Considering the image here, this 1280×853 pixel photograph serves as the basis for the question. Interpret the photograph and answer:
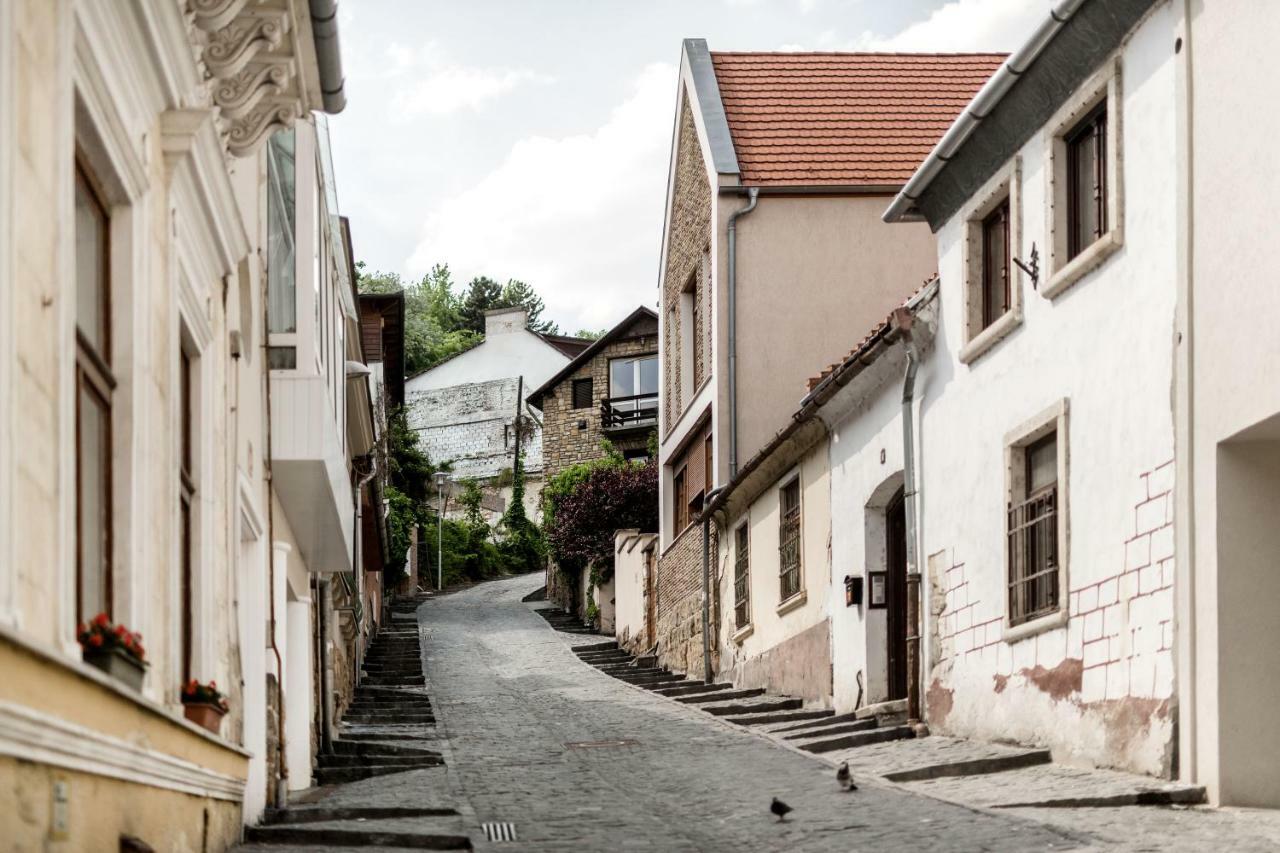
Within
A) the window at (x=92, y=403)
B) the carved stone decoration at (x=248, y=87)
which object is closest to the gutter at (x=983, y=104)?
the carved stone decoration at (x=248, y=87)

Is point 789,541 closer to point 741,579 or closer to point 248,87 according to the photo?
point 741,579

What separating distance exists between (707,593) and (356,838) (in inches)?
689

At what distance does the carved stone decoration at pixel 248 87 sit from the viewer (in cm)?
896

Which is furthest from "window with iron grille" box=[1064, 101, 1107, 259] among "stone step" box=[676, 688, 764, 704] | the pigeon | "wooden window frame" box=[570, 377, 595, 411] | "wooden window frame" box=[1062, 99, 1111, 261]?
"wooden window frame" box=[570, 377, 595, 411]

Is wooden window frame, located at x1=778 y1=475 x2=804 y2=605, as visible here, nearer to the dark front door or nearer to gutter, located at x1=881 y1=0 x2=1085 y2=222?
the dark front door

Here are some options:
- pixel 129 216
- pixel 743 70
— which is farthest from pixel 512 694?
pixel 129 216

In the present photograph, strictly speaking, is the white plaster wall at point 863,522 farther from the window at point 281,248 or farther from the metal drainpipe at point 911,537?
the window at point 281,248

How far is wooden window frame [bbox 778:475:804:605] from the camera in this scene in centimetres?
2231

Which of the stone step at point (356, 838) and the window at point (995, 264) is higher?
the window at point (995, 264)

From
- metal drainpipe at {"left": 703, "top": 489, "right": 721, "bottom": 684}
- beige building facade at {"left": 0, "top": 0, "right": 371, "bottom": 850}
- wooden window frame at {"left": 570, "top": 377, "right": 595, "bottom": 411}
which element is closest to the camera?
beige building facade at {"left": 0, "top": 0, "right": 371, "bottom": 850}

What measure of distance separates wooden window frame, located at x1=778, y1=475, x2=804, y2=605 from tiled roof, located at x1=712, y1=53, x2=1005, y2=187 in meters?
5.31

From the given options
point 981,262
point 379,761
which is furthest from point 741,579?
point 981,262

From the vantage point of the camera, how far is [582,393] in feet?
198

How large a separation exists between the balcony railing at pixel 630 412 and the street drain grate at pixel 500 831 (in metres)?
45.5
